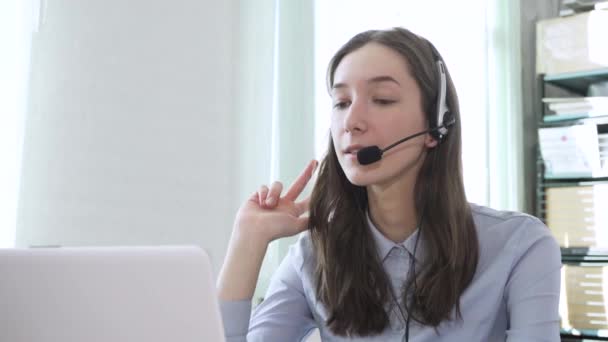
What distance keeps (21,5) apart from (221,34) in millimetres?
471

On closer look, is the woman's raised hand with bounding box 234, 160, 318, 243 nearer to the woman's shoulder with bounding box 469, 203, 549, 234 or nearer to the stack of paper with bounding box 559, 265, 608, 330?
the woman's shoulder with bounding box 469, 203, 549, 234

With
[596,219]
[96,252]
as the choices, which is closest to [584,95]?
[596,219]

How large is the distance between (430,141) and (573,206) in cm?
178

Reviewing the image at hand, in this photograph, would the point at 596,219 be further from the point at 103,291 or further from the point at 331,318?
the point at 103,291

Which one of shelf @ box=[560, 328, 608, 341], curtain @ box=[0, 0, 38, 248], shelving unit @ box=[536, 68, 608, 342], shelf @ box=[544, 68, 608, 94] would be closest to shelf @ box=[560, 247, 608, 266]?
shelving unit @ box=[536, 68, 608, 342]

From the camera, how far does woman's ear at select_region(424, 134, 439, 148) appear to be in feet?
3.80

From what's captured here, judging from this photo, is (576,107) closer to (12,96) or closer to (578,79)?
(578,79)

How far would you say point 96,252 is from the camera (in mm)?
431

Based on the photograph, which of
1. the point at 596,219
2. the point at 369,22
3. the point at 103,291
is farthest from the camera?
the point at 596,219

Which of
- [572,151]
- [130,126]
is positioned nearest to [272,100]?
[130,126]

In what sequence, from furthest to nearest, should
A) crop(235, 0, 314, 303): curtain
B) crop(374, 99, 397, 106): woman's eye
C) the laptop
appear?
crop(235, 0, 314, 303): curtain → crop(374, 99, 397, 106): woman's eye → the laptop

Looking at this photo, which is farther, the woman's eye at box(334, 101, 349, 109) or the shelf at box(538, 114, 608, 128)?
the shelf at box(538, 114, 608, 128)

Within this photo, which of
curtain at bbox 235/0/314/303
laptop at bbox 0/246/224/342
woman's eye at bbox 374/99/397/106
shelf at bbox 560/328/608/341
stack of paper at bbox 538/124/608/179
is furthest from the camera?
stack of paper at bbox 538/124/608/179

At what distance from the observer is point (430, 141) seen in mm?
1165
